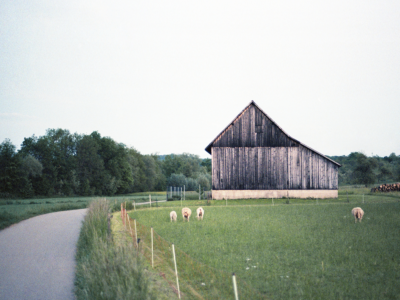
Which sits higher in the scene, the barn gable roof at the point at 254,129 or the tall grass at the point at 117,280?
the barn gable roof at the point at 254,129

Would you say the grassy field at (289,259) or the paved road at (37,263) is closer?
the grassy field at (289,259)

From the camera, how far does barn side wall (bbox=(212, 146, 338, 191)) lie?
128 feet

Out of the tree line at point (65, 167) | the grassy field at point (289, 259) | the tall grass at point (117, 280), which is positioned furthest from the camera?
the tree line at point (65, 167)

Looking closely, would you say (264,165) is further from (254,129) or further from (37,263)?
(37,263)

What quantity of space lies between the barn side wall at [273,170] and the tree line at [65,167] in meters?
47.3

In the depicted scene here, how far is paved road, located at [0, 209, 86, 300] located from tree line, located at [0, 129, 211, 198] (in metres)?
54.2

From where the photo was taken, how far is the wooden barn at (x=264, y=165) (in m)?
38.9

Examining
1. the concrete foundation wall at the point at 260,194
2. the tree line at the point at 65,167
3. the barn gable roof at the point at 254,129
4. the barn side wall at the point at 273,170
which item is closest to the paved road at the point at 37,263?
the concrete foundation wall at the point at 260,194

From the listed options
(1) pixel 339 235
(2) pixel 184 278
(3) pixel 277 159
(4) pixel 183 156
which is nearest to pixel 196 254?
(2) pixel 184 278

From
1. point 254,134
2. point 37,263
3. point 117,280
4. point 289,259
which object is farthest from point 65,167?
point 117,280

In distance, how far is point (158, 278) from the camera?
28.6 feet

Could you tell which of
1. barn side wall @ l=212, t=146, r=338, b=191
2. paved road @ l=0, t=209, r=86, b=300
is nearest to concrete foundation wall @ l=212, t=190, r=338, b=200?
barn side wall @ l=212, t=146, r=338, b=191

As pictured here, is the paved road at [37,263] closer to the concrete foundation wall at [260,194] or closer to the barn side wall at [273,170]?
the concrete foundation wall at [260,194]

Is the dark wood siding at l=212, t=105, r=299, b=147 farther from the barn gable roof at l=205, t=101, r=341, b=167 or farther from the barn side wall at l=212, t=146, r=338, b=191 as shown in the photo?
the barn side wall at l=212, t=146, r=338, b=191
